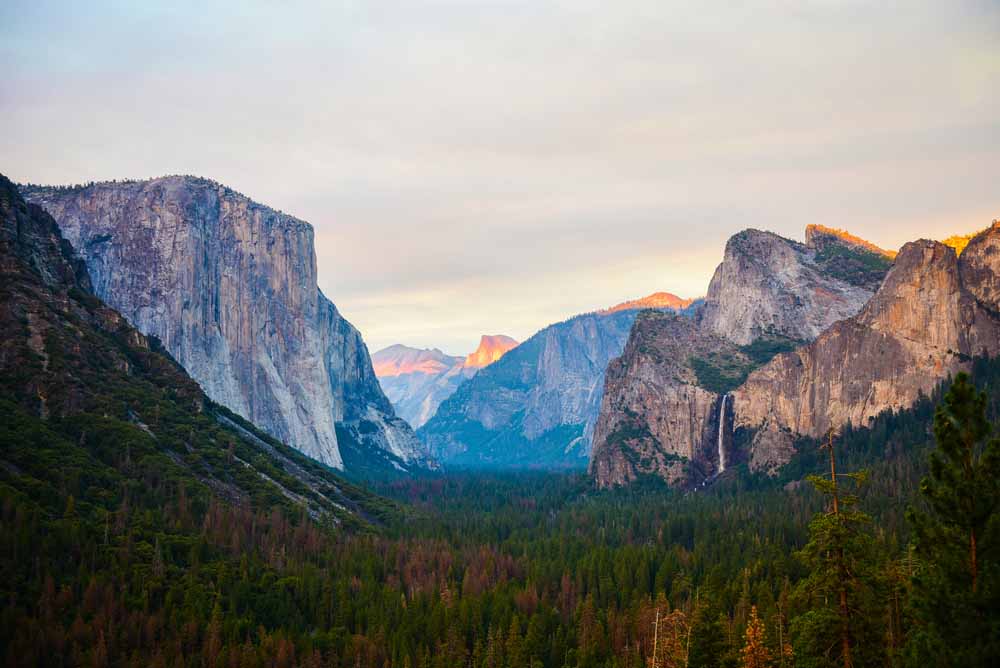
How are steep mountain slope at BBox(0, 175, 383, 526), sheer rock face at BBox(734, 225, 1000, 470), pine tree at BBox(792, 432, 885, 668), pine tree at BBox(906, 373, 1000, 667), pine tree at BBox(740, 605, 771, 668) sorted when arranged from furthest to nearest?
sheer rock face at BBox(734, 225, 1000, 470), steep mountain slope at BBox(0, 175, 383, 526), pine tree at BBox(740, 605, 771, 668), pine tree at BBox(792, 432, 885, 668), pine tree at BBox(906, 373, 1000, 667)

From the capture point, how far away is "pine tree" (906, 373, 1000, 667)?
30.0 meters

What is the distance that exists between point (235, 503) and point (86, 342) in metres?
41.7

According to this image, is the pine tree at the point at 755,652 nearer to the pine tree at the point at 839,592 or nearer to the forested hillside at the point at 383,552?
the forested hillside at the point at 383,552

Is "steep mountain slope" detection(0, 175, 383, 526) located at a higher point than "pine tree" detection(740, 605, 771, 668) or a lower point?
higher

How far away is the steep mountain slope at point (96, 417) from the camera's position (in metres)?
119

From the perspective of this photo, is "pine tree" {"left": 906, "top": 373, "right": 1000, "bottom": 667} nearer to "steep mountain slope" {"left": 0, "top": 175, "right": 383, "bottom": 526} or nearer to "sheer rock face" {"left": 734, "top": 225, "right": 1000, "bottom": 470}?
"steep mountain slope" {"left": 0, "top": 175, "right": 383, "bottom": 526}

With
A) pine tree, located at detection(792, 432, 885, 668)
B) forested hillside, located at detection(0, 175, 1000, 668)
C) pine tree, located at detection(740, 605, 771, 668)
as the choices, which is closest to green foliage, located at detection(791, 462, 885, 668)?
pine tree, located at detection(792, 432, 885, 668)

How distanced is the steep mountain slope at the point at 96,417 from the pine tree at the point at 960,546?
99861mm

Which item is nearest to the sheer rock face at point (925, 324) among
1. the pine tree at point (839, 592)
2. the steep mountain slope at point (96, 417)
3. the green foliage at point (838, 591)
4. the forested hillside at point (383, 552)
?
the forested hillside at point (383, 552)

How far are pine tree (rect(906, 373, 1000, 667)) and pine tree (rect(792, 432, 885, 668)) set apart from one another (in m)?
4.47

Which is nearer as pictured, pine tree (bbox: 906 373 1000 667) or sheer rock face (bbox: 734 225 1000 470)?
pine tree (bbox: 906 373 1000 667)

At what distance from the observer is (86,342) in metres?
155

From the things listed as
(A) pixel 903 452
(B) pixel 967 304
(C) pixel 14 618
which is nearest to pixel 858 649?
(C) pixel 14 618

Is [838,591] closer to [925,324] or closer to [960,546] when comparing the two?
[960,546]
